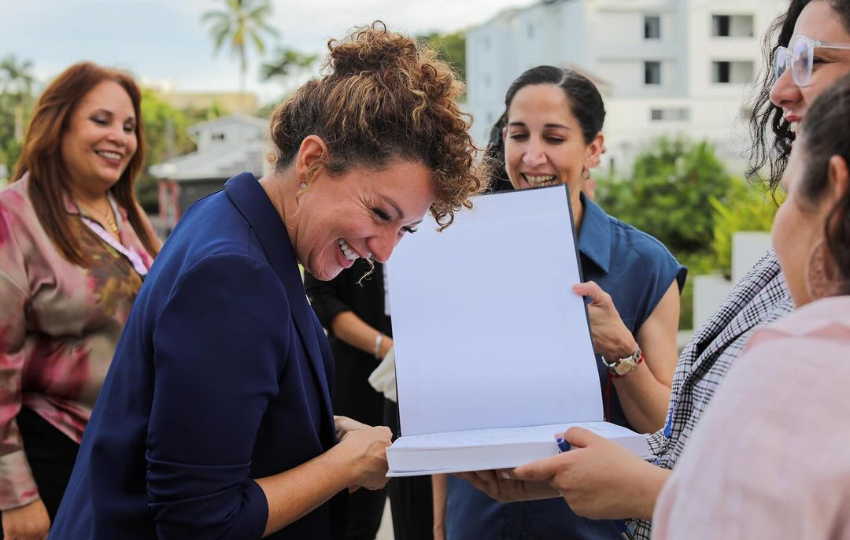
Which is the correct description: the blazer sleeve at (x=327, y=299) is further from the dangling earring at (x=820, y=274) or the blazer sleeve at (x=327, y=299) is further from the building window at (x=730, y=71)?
the building window at (x=730, y=71)

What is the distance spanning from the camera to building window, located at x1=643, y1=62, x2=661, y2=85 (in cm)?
4862

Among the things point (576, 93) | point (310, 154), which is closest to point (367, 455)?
point (310, 154)

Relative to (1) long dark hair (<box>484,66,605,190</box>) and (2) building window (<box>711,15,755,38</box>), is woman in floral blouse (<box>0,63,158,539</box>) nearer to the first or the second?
(1) long dark hair (<box>484,66,605,190</box>)

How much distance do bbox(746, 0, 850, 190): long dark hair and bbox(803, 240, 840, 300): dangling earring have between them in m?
1.19

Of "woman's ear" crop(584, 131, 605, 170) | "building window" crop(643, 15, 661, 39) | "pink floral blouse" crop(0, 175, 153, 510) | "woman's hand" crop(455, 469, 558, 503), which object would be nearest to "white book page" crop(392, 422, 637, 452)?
"woman's hand" crop(455, 469, 558, 503)

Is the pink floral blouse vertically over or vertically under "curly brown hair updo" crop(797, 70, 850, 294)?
under

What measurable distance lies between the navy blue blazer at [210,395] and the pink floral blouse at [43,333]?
1.25m

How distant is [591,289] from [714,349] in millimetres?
429

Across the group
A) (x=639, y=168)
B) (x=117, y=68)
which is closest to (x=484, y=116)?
(x=639, y=168)

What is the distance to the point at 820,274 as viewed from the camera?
1.05 m

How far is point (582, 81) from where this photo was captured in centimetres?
292

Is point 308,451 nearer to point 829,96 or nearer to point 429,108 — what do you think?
point 429,108

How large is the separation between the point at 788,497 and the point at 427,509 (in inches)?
115

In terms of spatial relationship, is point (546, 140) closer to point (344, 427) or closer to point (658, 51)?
point (344, 427)
